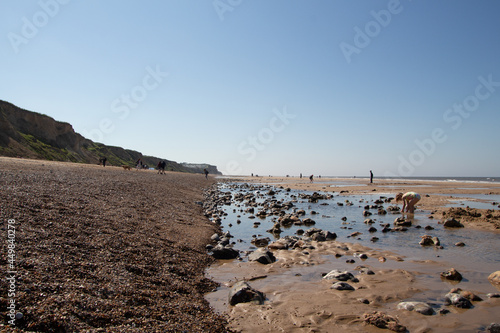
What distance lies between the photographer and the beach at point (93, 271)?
3.80 metres

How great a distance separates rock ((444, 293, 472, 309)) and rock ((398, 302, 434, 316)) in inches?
23.9

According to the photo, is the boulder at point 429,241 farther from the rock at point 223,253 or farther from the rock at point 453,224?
the rock at point 223,253

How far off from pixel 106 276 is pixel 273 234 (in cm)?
880

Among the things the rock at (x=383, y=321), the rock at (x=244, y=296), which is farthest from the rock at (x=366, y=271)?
the rock at (x=244, y=296)

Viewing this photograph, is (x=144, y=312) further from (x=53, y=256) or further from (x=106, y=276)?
(x=53, y=256)

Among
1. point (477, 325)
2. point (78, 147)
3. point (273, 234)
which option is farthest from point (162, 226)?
point (78, 147)

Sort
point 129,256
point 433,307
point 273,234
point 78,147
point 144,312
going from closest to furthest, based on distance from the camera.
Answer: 1. point 144,312
2. point 433,307
3. point 129,256
4. point 273,234
5. point 78,147

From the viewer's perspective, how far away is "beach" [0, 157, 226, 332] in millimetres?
3801

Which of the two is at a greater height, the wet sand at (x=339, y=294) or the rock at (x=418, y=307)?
the rock at (x=418, y=307)

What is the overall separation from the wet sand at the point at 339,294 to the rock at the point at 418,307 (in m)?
0.10

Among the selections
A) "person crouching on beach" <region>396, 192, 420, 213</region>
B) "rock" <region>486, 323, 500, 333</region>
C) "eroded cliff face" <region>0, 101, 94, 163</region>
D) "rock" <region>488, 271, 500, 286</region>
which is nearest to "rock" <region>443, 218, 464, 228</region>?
"person crouching on beach" <region>396, 192, 420, 213</region>

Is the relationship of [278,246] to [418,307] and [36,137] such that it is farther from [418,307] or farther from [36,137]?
[36,137]

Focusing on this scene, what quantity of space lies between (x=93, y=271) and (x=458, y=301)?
7413mm

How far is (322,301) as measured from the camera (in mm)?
5848
